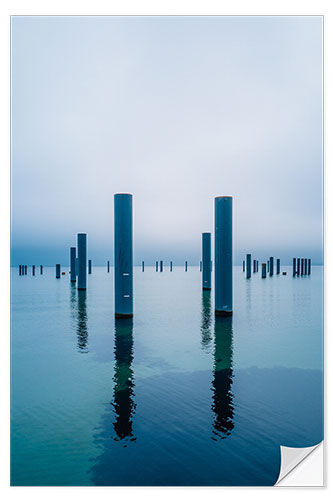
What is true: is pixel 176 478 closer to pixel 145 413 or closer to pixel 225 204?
pixel 145 413

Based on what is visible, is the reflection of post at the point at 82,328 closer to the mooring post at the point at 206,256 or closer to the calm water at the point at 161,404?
the calm water at the point at 161,404

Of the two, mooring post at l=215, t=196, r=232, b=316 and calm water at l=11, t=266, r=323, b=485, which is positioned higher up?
mooring post at l=215, t=196, r=232, b=316

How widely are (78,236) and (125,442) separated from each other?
49.8 ft

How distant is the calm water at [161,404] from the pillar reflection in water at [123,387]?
2 centimetres

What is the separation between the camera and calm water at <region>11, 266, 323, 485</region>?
261 centimetres

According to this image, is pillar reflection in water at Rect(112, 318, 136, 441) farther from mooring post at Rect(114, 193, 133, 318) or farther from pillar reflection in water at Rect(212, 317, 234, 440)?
mooring post at Rect(114, 193, 133, 318)

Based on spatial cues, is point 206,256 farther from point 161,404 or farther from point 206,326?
point 161,404

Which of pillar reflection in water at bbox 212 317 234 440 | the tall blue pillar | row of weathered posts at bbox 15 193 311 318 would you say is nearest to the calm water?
pillar reflection in water at bbox 212 317 234 440

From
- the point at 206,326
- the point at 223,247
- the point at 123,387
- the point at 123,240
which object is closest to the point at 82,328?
the point at 123,240

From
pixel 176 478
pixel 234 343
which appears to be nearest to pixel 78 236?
pixel 234 343

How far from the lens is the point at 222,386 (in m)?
4.25

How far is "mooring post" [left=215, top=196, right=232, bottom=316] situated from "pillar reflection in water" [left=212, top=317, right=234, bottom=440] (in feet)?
6.21

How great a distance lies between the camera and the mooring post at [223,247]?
9.17 meters

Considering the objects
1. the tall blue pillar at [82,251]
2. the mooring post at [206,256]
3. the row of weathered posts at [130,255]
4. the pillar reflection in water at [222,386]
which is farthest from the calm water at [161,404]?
the mooring post at [206,256]
